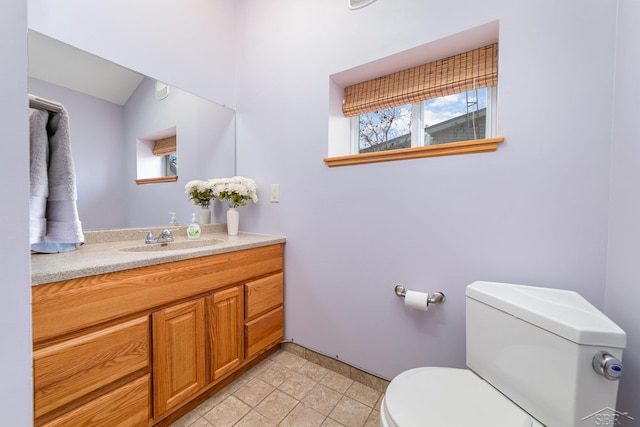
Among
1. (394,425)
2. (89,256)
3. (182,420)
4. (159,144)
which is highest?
(159,144)

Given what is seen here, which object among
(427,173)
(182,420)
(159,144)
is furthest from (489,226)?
(159,144)

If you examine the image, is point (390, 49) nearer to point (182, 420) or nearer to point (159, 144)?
point (159, 144)

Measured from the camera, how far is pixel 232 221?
1.83m

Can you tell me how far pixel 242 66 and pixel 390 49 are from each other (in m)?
1.16

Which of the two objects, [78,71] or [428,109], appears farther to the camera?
[428,109]

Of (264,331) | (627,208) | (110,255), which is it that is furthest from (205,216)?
(627,208)

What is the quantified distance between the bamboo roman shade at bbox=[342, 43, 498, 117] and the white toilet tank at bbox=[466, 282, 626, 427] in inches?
39.5

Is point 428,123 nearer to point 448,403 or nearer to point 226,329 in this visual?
point 448,403

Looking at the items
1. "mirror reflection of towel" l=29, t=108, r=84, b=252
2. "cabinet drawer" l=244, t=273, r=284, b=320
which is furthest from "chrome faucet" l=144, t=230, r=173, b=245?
"cabinet drawer" l=244, t=273, r=284, b=320

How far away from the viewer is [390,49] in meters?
1.36

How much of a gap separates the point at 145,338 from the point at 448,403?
1.15m

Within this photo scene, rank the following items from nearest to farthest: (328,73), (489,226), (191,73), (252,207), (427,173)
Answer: (489,226)
(427,173)
(328,73)
(191,73)
(252,207)

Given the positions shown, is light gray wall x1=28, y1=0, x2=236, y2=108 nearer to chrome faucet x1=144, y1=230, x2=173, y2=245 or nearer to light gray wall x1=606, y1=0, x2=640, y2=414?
chrome faucet x1=144, y1=230, x2=173, y2=245

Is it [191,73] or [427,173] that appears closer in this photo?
[427,173]
